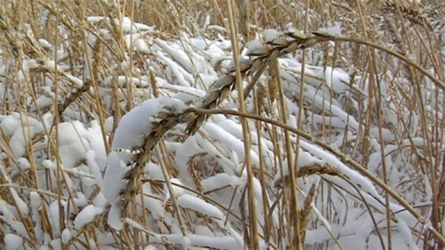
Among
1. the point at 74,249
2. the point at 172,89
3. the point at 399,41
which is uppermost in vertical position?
the point at 399,41

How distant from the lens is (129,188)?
1.32 ft

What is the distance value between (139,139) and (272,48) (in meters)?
0.14

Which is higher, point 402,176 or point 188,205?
point 402,176

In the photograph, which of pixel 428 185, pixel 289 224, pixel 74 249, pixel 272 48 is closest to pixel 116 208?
pixel 272 48

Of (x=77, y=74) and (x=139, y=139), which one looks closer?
(x=139, y=139)

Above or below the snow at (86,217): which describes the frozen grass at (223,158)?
above

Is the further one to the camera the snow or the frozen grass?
the snow

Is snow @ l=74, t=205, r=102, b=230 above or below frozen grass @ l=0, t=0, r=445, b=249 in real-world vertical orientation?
below

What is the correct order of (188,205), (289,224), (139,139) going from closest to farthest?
(139,139) → (289,224) → (188,205)

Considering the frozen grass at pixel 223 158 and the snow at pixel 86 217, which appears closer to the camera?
the frozen grass at pixel 223 158

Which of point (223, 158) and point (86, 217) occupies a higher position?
point (223, 158)

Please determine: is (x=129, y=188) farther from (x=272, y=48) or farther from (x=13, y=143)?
(x=13, y=143)

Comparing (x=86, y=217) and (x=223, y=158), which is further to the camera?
(x=223, y=158)

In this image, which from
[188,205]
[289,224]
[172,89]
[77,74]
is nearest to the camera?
[289,224]
